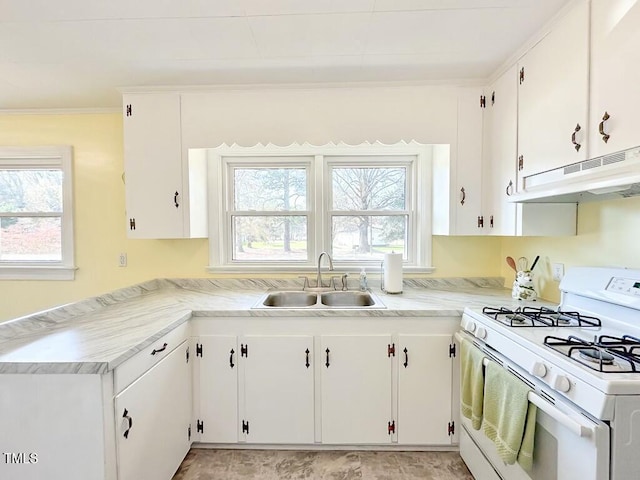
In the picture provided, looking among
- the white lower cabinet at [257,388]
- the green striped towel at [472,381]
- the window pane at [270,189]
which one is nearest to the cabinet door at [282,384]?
the white lower cabinet at [257,388]

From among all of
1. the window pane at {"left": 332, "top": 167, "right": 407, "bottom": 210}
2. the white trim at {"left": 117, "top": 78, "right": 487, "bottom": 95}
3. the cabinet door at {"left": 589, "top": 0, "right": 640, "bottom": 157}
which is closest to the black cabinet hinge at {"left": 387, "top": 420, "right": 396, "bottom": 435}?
the window pane at {"left": 332, "top": 167, "right": 407, "bottom": 210}

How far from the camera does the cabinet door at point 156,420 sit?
1281 mm

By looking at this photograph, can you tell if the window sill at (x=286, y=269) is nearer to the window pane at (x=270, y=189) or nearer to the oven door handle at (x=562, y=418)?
the window pane at (x=270, y=189)

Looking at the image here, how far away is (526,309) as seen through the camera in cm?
179

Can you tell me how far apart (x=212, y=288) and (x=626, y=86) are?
2593mm

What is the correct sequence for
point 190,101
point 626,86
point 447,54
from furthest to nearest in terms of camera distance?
point 190,101
point 447,54
point 626,86

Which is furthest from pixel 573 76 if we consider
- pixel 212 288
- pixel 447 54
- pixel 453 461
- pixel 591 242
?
pixel 212 288

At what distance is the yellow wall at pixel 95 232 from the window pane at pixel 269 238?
11.6 inches

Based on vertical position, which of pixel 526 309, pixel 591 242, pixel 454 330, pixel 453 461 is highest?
Answer: pixel 591 242

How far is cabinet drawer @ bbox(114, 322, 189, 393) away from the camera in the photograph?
126cm

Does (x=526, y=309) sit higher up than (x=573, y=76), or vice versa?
(x=573, y=76)

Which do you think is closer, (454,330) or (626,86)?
(626,86)

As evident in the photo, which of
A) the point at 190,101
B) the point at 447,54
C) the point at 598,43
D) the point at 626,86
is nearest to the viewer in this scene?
the point at 626,86

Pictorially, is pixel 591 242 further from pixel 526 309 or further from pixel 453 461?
pixel 453 461
